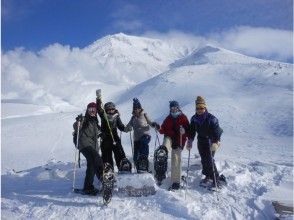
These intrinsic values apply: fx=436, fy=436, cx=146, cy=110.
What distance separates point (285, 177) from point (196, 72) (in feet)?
112

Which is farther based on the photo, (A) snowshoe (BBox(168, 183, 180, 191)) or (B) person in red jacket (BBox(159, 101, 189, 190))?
(B) person in red jacket (BBox(159, 101, 189, 190))

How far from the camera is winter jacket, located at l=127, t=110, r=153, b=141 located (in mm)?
11195

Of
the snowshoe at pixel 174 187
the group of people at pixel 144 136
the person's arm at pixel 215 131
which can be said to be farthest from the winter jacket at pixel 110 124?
the person's arm at pixel 215 131

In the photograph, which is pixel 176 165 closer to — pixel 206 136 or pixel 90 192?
pixel 206 136

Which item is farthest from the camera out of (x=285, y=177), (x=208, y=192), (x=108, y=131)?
(x=285, y=177)

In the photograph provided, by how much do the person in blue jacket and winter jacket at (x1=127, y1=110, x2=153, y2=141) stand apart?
4.04ft

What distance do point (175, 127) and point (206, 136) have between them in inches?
31.0

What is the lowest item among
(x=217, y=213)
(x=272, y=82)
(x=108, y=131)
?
(x=217, y=213)

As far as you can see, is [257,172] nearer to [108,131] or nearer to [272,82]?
[108,131]

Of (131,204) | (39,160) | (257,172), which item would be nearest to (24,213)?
(131,204)

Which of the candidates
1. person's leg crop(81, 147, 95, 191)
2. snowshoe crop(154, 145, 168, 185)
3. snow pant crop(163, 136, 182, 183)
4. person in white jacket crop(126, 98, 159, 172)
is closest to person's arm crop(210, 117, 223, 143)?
snow pant crop(163, 136, 182, 183)

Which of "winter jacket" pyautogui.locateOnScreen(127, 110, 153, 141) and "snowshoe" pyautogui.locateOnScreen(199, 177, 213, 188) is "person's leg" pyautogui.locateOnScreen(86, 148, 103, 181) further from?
"snowshoe" pyautogui.locateOnScreen(199, 177, 213, 188)

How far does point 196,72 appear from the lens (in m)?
45.8

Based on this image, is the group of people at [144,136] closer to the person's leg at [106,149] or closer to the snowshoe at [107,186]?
the person's leg at [106,149]
